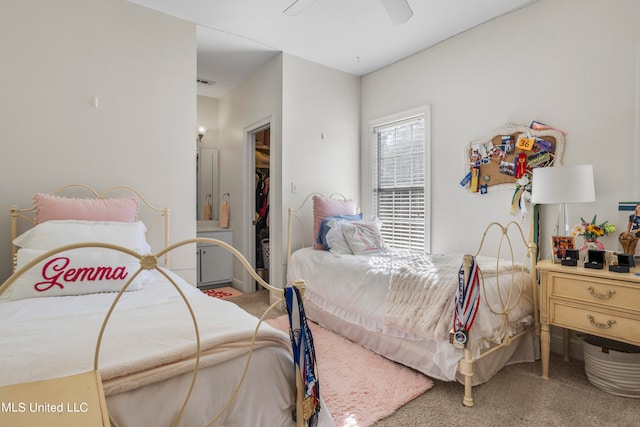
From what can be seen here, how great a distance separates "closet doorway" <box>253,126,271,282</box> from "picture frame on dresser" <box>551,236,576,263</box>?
10.9 ft

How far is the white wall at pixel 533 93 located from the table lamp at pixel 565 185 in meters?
0.33

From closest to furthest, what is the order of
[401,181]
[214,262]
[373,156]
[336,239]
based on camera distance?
[336,239] → [401,181] → [373,156] → [214,262]

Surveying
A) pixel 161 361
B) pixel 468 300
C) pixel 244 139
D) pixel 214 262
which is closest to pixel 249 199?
pixel 244 139

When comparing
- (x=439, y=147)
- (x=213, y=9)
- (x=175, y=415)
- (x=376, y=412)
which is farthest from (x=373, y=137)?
(x=175, y=415)

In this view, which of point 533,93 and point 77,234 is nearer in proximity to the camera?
point 77,234

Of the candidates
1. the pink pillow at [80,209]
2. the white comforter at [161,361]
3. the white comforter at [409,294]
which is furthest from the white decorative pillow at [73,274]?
the white comforter at [409,294]

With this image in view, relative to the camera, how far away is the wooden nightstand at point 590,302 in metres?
1.81

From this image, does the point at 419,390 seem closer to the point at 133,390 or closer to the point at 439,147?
the point at 133,390

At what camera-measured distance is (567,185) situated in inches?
83.7

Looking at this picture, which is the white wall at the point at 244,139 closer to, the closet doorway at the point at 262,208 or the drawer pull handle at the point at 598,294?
the closet doorway at the point at 262,208

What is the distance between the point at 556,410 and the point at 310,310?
1.97 meters

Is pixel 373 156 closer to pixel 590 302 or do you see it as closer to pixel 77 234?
pixel 590 302

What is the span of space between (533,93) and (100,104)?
3.40 m

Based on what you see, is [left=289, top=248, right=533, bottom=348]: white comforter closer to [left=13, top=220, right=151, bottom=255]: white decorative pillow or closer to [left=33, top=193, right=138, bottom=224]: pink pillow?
[left=13, top=220, right=151, bottom=255]: white decorative pillow
